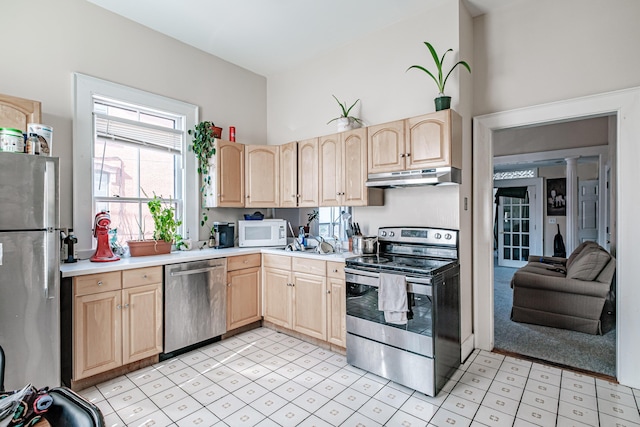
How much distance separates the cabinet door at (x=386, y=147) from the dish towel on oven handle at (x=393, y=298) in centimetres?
99

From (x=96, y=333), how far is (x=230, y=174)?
197cm

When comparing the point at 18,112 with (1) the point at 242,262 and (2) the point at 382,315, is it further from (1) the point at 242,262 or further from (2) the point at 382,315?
(2) the point at 382,315

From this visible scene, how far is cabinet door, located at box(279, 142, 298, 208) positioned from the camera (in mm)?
3719

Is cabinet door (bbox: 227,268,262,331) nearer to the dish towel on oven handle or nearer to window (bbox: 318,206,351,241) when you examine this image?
window (bbox: 318,206,351,241)

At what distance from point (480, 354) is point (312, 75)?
11.7ft

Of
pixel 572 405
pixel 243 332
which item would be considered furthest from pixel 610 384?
pixel 243 332

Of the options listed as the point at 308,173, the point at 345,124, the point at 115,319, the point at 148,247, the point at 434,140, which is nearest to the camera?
the point at 115,319

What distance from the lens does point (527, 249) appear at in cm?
731

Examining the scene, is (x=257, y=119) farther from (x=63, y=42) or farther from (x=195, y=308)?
(x=195, y=308)

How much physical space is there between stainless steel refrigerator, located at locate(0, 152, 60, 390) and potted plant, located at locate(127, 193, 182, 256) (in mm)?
907

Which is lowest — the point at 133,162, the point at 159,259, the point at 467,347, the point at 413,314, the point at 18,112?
the point at 467,347

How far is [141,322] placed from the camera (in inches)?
107

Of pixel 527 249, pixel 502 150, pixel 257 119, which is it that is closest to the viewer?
pixel 257 119

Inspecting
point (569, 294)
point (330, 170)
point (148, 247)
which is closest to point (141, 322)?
point (148, 247)
